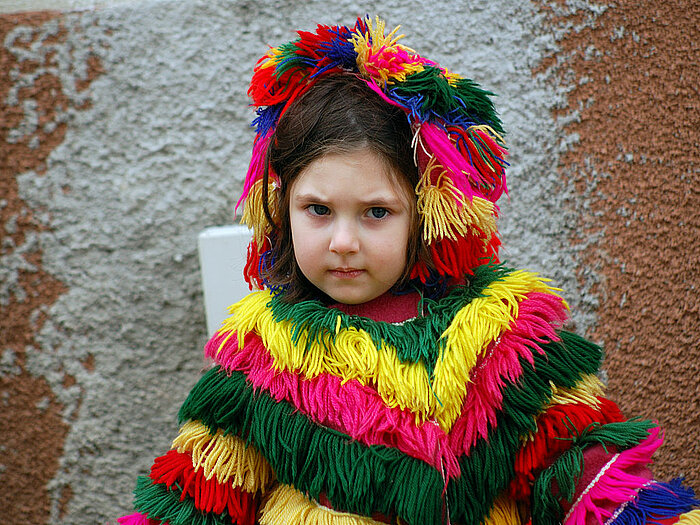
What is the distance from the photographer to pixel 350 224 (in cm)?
91

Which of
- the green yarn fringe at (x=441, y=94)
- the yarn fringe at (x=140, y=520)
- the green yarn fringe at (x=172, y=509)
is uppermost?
the green yarn fringe at (x=441, y=94)

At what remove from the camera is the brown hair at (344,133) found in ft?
3.02

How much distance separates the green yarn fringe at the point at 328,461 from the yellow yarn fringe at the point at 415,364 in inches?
2.6

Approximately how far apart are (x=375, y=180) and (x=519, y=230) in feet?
1.75

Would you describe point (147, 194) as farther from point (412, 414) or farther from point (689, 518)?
point (689, 518)

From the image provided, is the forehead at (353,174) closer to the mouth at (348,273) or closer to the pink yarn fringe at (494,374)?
the mouth at (348,273)

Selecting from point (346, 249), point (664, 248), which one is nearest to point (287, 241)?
point (346, 249)

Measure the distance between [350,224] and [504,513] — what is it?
1.59ft

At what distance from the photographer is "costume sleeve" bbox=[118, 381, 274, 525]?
0.94 m

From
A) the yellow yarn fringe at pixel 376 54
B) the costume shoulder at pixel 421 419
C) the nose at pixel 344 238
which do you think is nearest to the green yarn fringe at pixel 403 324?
Result: the costume shoulder at pixel 421 419

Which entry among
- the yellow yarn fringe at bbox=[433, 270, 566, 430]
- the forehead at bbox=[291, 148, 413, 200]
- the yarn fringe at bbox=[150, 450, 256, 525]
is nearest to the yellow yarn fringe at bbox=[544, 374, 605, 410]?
the yellow yarn fringe at bbox=[433, 270, 566, 430]

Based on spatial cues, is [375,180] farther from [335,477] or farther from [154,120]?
[154,120]

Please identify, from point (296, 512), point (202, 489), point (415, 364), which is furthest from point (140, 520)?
point (415, 364)

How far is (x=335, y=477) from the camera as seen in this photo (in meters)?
0.89
